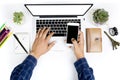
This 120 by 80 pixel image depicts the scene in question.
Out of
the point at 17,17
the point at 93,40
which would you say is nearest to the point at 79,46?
the point at 93,40

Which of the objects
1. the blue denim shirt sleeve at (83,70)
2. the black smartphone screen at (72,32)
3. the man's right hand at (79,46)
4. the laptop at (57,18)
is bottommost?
the blue denim shirt sleeve at (83,70)

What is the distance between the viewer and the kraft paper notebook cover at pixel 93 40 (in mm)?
1050

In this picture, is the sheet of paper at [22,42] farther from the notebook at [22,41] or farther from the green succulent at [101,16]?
the green succulent at [101,16]

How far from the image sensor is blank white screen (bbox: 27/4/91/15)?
1.03m

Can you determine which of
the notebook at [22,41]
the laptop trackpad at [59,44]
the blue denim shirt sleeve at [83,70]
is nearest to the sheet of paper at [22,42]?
the notebook at [22,41]

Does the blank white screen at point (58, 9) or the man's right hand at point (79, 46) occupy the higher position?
the blank white screen at point (58, 9)

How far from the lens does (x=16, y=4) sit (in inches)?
41.8

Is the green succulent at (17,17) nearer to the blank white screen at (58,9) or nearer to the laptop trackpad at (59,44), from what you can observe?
the blank white screen at (58,9)

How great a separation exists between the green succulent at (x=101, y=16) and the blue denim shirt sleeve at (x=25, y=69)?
293 millimetres

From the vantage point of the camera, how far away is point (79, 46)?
104 cm

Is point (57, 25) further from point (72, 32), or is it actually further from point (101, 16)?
point (101, 16)

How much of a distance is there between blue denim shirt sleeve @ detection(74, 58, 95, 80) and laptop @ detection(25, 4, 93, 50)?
0.29ft

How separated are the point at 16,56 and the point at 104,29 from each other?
37 cm

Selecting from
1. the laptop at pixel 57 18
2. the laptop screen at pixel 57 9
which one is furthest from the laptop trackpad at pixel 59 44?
the laptop screen at pixel 57 9
